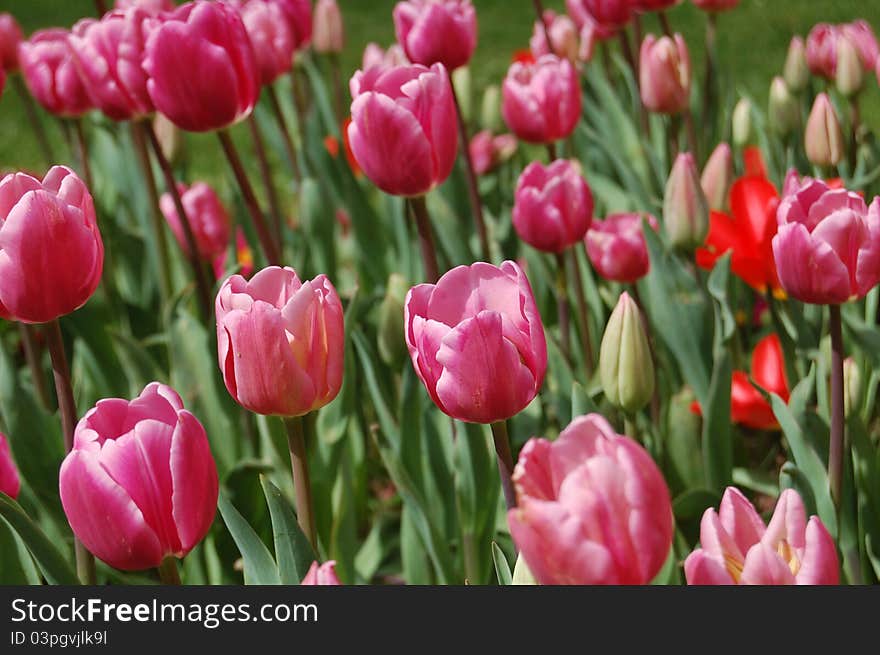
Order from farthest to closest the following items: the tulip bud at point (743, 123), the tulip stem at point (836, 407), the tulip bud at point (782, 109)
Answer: the tulip bud at point (743, 123), the tulip bud at point (782, 109), the tulip stem at point (836, 407)

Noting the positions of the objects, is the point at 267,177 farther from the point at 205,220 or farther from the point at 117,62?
the point at 117,62

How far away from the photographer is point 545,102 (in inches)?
59.2

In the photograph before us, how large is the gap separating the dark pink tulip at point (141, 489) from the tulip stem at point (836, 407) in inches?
21.7

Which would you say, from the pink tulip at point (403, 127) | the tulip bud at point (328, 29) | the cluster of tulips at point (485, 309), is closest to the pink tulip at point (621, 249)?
the cluster of tulips at point (485, 309)

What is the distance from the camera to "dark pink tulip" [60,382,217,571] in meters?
0.74

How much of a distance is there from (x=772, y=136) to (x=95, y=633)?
68.2 inches

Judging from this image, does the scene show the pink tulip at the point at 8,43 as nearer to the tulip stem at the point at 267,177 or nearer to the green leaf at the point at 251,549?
the tulip stem at the point at 267,177

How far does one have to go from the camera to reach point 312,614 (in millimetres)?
681

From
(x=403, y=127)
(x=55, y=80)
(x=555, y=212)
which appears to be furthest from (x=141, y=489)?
(x=55, y=80)

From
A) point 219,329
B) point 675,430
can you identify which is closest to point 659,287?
point 675,430

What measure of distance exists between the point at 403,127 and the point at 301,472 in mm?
352

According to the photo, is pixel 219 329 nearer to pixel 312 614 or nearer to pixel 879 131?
pixel 312 614

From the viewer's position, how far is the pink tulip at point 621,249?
1.34 metres

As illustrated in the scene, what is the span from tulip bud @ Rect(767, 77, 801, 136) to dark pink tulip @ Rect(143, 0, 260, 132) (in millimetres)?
917
